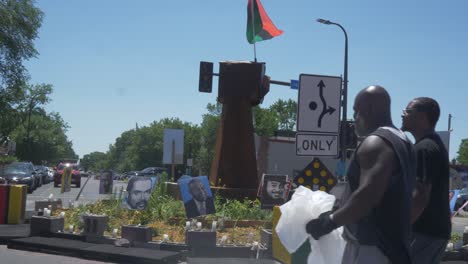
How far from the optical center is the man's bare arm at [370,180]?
10.3 ft

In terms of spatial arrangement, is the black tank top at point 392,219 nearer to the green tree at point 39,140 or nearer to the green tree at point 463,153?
the green tree at point 39,140

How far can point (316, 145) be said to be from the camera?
7789 mm

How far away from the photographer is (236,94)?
15.4 m

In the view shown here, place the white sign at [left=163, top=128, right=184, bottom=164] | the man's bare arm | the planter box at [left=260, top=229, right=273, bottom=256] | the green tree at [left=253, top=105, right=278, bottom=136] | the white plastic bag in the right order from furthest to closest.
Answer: the green tree at [left=253, top=105, right=278, bottom=136], the white sign at [left=163, top=128, right=184, bottom=164], the planter box at [left=260, top=229, right=273, bottom=256], the white plastic bag, the man's bare arm

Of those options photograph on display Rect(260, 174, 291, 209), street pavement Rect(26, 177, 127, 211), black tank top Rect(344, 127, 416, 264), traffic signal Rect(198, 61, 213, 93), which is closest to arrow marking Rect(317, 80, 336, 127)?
photograph on display Rect(260, 174, 291, 209)

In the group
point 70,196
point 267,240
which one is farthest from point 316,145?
point 70,196

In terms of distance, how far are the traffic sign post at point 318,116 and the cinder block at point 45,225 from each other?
6063 millimetres

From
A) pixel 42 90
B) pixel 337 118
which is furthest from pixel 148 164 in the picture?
pixel 337 118

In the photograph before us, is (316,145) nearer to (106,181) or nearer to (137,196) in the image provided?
(137,196)

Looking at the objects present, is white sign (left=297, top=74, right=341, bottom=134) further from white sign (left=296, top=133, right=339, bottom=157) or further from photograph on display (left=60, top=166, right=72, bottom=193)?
photograph on display (left=60, top=166, right=72, bottom=193)

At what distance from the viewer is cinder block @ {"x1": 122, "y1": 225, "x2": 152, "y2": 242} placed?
1062 centimetres

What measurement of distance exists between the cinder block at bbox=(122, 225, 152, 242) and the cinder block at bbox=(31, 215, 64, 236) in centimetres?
177

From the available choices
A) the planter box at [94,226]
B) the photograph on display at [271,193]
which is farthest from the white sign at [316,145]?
the planter box at [94,226]

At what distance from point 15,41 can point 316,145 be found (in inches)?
1044
